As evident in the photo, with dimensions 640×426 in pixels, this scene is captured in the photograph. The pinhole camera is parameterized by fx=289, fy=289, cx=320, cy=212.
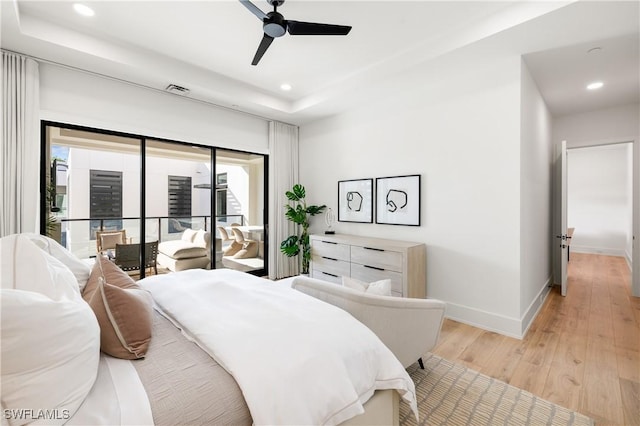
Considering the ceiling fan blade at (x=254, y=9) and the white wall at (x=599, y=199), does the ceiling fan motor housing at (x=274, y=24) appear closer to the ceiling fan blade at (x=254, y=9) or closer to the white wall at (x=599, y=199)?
the ceiling fan blade at (x=254, y=9)

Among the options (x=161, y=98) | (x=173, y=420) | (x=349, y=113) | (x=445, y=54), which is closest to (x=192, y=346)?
(x=173, y=420)

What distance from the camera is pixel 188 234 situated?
170 inches

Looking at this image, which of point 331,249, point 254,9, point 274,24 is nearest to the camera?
point 254,9

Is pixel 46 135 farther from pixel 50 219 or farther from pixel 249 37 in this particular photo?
A: pixel 249 37

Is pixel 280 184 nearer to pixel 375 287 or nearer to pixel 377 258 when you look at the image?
pixel 377 258

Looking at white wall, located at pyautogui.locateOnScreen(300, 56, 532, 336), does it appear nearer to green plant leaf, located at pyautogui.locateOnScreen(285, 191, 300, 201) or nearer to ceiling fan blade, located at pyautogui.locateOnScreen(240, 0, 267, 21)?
green plant leaf, located at pyautogui.locateOnScreen(285, 191, 300, 201)

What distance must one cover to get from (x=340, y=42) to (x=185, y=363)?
118 inches

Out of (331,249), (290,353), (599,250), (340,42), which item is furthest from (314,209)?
(599,250)

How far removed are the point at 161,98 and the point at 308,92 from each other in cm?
194

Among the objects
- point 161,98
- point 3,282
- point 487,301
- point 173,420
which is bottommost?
point 487,301

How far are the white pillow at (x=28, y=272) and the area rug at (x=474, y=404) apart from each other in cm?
190

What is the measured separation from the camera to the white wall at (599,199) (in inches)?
268

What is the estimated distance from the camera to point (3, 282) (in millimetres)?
1021

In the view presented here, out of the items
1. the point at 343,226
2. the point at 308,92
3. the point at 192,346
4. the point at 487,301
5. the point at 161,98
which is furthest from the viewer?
the point at 343,226
